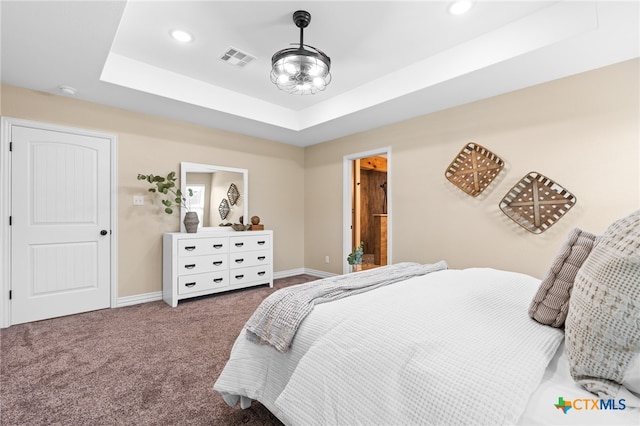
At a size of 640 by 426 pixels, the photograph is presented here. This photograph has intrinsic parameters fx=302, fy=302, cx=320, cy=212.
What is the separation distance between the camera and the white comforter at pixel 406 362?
81cm

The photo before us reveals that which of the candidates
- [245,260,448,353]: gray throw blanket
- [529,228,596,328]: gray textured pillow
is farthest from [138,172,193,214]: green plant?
[529,228,596,328]: gray textured pillow

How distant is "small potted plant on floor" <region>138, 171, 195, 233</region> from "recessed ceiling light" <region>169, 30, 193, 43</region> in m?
1.61

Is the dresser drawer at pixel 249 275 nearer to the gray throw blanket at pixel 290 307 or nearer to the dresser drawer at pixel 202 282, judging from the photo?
the dresser drawer at pixel 202 282

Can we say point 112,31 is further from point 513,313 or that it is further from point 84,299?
point 513,313

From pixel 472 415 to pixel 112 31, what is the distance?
2971mm

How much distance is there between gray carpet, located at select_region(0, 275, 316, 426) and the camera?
1.58 m

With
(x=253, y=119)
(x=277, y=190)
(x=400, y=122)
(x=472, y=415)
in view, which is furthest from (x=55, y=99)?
(x=472, y=415)

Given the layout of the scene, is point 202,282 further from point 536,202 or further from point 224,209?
point 536,202

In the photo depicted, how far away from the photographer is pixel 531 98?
298 cm

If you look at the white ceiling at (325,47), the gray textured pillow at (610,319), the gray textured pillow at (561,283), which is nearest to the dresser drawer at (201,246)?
the white ceiling at (325,47)

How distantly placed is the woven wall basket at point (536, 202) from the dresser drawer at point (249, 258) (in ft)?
9.96

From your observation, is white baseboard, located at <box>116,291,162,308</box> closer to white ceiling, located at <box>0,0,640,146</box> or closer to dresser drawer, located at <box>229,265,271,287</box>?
dresser drawer, located at <box>229,265,271,287</box>

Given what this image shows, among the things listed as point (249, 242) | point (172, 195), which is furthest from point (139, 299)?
point (249, 242)

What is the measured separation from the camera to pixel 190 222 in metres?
3.84
